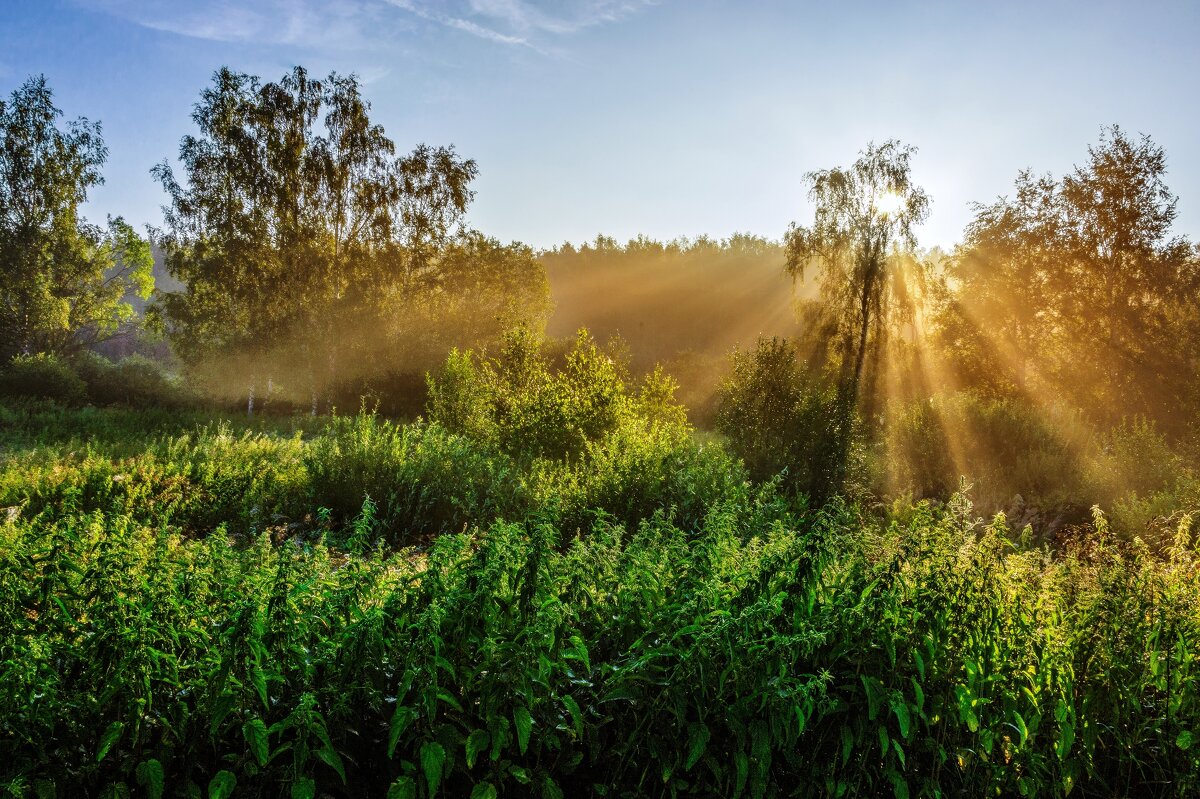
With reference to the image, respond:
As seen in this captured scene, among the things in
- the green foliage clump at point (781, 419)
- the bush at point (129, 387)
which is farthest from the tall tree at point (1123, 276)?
the bush at point (129, 387)

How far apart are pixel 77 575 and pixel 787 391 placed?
32.0ft

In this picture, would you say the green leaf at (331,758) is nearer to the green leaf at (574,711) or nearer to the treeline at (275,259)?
the green leaf at (574,711)

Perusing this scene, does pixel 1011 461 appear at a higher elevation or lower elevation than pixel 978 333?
lower

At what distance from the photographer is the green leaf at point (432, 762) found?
1954 mm

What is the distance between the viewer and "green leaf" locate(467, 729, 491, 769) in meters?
2.05

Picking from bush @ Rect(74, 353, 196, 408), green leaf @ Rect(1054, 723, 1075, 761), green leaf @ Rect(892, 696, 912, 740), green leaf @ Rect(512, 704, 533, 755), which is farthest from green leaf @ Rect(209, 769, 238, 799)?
bush @ Rect(74, 353, 196, 408)

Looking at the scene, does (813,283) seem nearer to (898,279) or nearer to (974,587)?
(898,279)

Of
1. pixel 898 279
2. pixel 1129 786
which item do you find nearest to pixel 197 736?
pixel 1129 786

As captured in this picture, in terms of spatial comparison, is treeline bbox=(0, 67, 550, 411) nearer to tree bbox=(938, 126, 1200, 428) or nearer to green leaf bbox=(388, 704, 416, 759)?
tree bbox=(938, 126, 1200, 428)

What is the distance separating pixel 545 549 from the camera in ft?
8.66

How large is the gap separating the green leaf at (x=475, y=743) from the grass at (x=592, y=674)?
2 cm

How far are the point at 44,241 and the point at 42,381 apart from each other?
6197 mm

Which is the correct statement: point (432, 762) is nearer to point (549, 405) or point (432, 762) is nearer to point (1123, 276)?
point (549, 405)

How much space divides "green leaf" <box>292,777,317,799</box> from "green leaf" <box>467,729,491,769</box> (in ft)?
1.46
